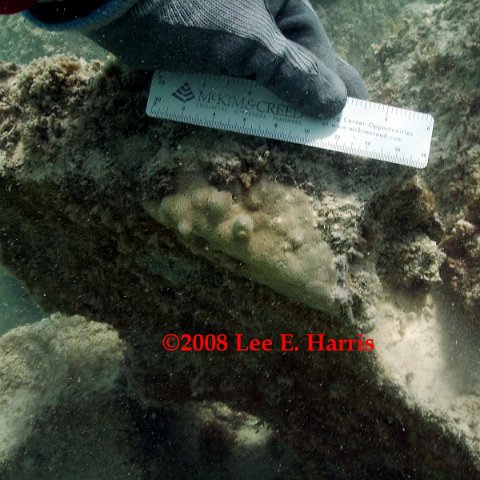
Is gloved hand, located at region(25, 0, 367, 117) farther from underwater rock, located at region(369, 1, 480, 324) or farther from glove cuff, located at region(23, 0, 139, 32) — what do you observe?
underwater rock, located at region(369, 1, 480, 324)

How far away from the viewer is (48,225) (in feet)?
7.91

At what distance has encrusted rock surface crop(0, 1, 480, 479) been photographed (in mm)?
1858

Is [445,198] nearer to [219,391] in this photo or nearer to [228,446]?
[219,391]

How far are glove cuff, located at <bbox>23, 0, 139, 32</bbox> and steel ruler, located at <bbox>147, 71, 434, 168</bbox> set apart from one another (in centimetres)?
37

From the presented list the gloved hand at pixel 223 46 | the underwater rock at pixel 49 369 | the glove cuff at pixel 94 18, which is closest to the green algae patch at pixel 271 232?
the gloved hand at pixel 223 46

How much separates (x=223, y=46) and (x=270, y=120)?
0.38m

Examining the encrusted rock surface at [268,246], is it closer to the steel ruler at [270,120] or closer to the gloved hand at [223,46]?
the steel ruler at [270,120]

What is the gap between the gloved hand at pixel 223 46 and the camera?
5.74 feet

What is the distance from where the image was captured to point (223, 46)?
1802 millimetres

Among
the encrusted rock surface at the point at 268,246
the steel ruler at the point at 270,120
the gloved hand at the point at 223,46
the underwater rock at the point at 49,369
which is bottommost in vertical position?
the underwater rock at the point at 49,369

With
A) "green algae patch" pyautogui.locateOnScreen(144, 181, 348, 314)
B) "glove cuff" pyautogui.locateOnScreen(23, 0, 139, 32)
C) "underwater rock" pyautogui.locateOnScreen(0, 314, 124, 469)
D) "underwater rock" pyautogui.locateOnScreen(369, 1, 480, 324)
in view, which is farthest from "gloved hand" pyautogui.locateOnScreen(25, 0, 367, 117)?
"underwater rock" pyautogui.locateOnScreen(0, 314, 124, 469)

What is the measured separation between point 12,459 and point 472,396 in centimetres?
396

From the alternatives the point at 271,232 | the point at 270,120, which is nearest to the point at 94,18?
the point at 270,120

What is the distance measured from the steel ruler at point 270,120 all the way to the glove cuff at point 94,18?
37 cm
